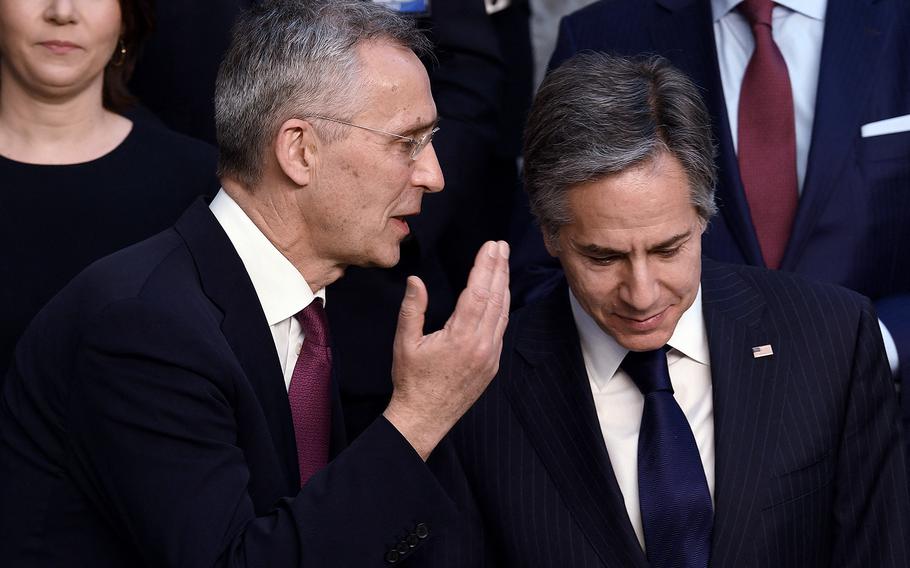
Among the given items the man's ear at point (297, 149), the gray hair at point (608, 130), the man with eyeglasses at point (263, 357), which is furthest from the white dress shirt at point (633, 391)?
the man's ear at point (297, 149)

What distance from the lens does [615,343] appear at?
2688mm

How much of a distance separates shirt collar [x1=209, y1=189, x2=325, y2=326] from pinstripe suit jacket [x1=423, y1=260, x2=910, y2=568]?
379 mm

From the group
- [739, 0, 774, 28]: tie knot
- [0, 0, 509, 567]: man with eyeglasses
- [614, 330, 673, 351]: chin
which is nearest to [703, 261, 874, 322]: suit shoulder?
[614, 330, 673, 351]: chin

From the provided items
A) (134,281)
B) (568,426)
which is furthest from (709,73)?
(134,281)

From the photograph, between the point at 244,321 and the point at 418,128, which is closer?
the point at 244,321

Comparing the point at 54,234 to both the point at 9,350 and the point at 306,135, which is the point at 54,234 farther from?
the point at 306,135

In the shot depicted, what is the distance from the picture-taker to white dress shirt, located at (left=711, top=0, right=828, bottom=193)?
3225 mm

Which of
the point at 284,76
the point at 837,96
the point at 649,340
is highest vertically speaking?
the point at 284,76

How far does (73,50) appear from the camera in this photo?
10.2 feet

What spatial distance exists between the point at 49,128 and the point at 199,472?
120cm

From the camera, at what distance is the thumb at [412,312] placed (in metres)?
2.28

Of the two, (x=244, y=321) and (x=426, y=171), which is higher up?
(x=426, y=171)

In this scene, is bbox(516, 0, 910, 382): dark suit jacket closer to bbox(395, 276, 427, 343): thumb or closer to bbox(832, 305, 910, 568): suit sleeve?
bbox(832, 305, 910, 568): suit sleeve

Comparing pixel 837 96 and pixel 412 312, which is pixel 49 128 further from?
pixel 837 96
